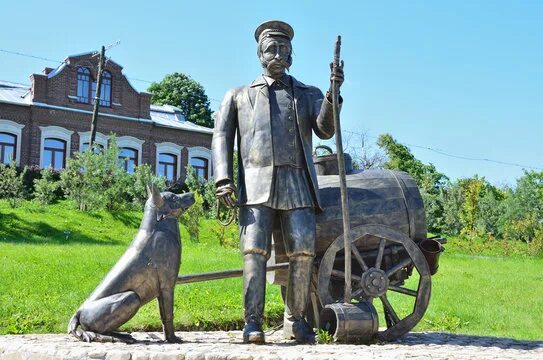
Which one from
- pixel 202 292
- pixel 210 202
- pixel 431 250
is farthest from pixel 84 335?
pixel 210 202

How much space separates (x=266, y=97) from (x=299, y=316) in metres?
1.90

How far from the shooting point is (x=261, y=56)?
634 cm

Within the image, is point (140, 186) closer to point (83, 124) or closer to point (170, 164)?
point (83, 124)

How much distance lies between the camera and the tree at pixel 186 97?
46875 mm

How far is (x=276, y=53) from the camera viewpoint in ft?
20.4

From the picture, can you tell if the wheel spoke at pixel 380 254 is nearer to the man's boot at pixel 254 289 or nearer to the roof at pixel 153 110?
the man's boot at pixel 254 289

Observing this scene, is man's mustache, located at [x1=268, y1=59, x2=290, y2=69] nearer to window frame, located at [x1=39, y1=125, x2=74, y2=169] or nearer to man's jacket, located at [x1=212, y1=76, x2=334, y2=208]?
man's jacket, located at [x1=212, y1=76, x2=334, y2=208]

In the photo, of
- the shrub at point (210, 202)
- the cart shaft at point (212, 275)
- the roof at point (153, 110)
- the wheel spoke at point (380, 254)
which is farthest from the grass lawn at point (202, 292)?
the roof at point (153, 110)

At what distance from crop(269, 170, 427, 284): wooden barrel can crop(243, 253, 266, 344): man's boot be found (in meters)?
0.48

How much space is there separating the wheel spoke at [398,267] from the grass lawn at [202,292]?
325 cm

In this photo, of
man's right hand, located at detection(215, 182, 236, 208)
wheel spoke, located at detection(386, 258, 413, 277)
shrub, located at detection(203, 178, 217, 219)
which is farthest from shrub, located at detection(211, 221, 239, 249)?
man's right hand, located at detection(215, 182, 236, 208)

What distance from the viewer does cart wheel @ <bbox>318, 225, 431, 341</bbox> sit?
615cm

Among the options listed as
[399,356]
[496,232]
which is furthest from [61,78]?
[399,356]

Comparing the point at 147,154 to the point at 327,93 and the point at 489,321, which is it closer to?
the point at 489,321
